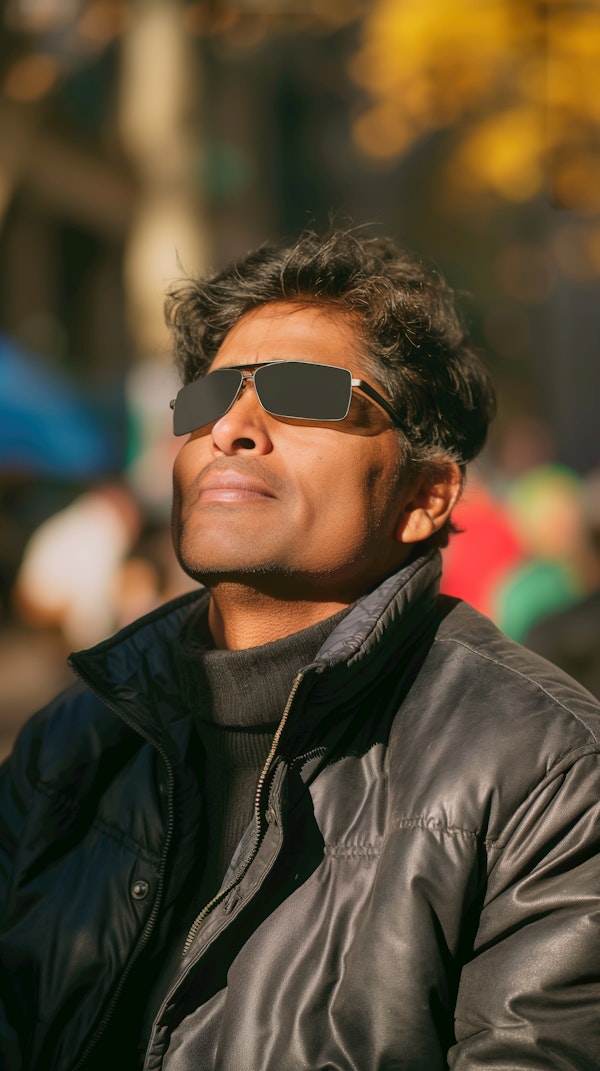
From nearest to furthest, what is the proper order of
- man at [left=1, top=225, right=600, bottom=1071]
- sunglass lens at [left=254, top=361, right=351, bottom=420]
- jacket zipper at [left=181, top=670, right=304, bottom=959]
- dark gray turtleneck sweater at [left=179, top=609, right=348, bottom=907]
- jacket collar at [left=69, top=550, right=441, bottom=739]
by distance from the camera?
man at [left=1, top=225, right=600, bottom=1071] < jacket zipper at [left=181, top=670, right=304, bottom=959] < jacket collar at [left=69, top=550, right=441, bottom=739] < dark gray turtleneck sweater at [left=179, top=609, right=348, bottom=907] < sunglass lens at [left=254, top=361, right=351, bottom=420]

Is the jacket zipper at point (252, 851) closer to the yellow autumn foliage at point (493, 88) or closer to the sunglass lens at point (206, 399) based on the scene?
the sunglass lens at point (206, 399)

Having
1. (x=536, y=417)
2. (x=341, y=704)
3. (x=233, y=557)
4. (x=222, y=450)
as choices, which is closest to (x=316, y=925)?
(x=341, y=704)

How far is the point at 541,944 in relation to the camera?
171 centimetres

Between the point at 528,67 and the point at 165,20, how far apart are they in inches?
119

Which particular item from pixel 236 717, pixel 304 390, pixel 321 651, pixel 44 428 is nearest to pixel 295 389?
pixel 304 390

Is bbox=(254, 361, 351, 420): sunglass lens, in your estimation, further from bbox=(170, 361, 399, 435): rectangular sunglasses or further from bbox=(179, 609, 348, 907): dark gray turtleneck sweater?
bbox=(179, 609, 348, 907): dark gray turtleneck sweater

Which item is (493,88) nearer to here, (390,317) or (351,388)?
(390,317)

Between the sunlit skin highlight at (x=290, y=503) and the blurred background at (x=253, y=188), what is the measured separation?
4.64 m

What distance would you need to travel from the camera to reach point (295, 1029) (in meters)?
1.77

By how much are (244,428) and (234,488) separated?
0.51 ft

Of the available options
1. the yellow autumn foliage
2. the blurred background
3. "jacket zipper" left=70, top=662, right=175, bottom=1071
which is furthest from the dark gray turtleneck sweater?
the yellow autumn foliage

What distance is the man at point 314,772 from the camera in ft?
5.79

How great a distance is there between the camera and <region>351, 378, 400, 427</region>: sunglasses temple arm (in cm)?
237

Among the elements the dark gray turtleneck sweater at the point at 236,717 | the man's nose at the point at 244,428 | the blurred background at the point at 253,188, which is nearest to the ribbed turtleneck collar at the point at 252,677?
the dark gray turtleneck sweater at the point at 236,717
